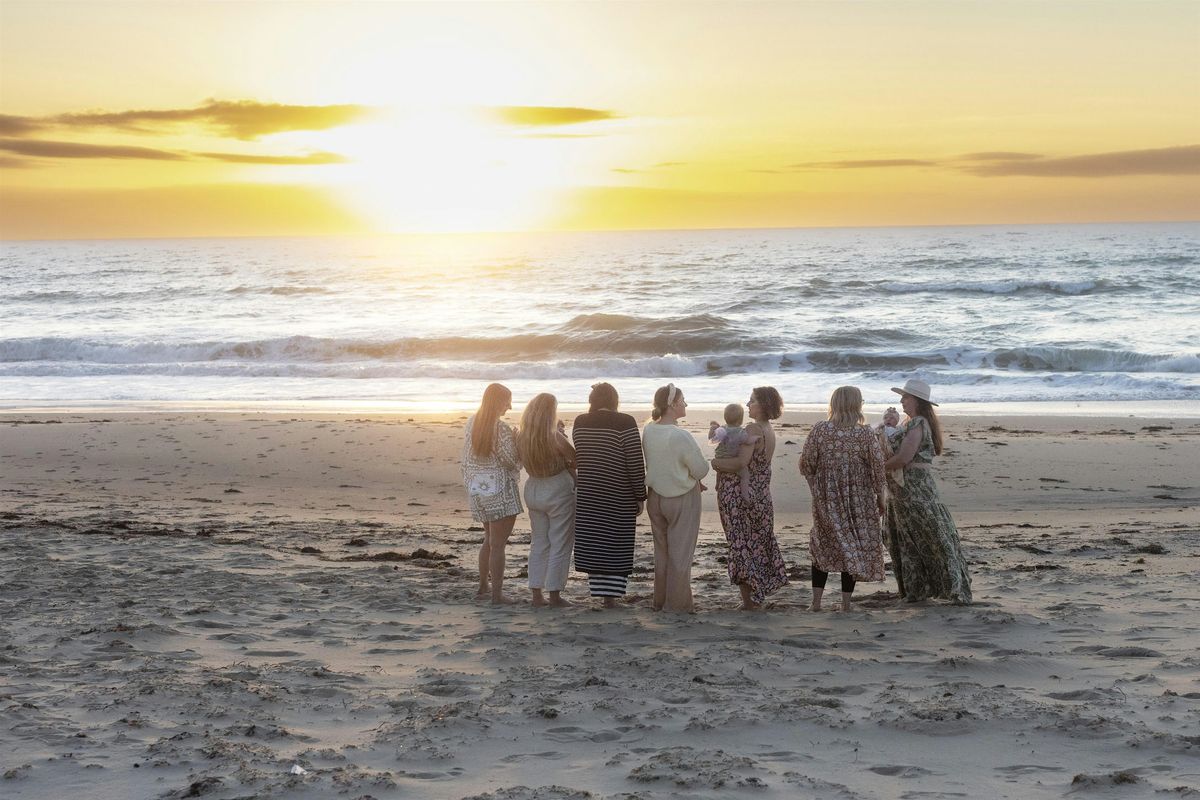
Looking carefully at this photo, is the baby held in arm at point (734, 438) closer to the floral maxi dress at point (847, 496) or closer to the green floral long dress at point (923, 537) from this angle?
the floral maxi dress at point (847, 496)

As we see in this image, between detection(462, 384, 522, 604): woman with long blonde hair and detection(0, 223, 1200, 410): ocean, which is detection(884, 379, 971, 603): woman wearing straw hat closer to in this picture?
detection(462, 384, 522, 604): woman with long blonde hair

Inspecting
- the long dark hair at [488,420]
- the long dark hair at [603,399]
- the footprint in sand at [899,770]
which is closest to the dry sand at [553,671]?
the footprint in sand at [899,770]

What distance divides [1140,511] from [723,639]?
19.3 feet

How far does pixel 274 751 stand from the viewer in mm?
4090

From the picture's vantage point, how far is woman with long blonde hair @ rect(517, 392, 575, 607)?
659 cm

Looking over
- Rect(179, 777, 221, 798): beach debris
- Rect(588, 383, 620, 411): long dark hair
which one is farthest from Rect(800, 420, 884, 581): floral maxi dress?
Rect(179, 777, 221, 798): beach debris

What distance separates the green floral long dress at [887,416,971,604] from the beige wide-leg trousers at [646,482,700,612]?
129 cm

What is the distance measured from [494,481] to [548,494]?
0.38 meters

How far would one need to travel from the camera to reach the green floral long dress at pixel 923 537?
6500 mm

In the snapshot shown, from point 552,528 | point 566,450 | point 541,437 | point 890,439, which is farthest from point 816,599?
point 541,437

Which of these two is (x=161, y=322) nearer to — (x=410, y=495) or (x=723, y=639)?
(x=410, y=495)

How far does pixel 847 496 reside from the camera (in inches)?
257

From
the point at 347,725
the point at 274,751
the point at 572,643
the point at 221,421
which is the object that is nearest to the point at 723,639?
the point at 572,643

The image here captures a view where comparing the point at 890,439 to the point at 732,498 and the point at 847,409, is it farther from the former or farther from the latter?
the point at 732,498
